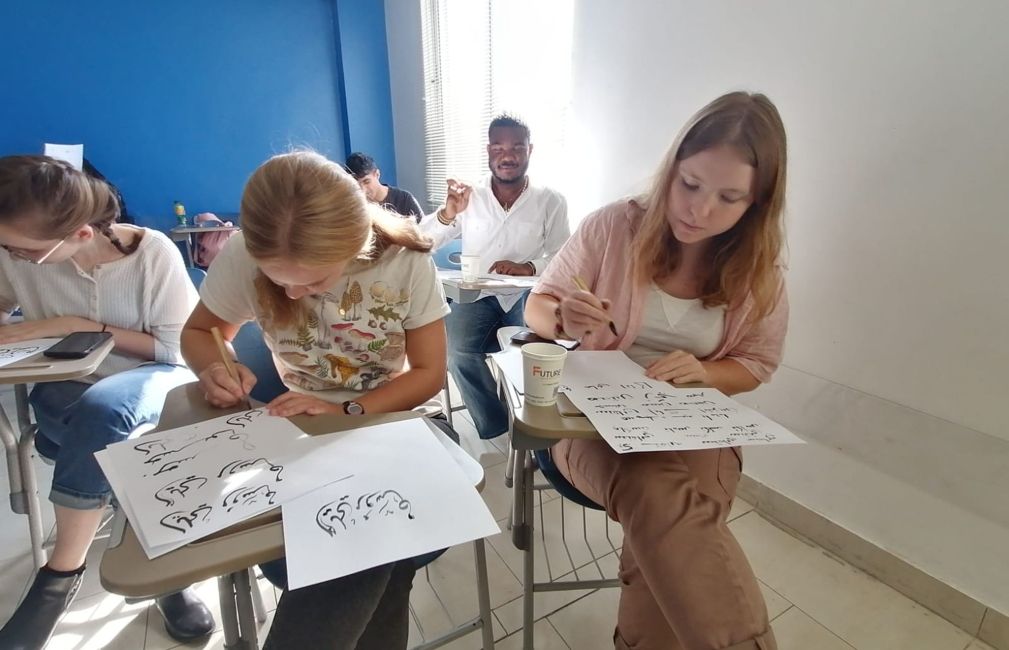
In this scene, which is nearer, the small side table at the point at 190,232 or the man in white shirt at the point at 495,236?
the man in white shirt at the point at 495,236

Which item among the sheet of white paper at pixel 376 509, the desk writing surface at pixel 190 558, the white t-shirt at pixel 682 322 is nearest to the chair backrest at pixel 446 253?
the white t-shirt at pixel 682 322

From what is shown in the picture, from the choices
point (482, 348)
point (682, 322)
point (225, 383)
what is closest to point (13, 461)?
point (225, 383)

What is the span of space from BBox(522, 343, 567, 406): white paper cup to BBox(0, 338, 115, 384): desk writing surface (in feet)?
2.97

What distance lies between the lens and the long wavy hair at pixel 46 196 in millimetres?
1023

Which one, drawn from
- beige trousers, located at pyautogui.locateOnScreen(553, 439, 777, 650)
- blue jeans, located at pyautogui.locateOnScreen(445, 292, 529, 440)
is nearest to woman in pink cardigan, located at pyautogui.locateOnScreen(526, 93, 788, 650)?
beige trousers, located at pyautogui.locateOnScreen(553, 439, 777, 650)

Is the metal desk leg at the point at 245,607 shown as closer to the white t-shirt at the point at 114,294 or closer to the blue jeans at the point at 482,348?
the white t-shirt at the point at 114,294

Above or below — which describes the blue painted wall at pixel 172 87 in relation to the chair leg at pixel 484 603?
above

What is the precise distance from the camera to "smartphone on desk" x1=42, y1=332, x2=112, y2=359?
1000 millimetres

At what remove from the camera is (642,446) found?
0.69m

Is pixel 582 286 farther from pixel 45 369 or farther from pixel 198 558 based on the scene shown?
pixel 45 369

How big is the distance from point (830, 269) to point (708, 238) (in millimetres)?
561

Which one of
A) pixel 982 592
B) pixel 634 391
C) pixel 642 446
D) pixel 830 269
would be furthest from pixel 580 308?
pixel 982 592

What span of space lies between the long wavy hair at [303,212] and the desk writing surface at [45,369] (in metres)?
0.48

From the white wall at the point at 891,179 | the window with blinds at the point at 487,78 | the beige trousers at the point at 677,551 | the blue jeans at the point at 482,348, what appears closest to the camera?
the beige trousers at the point at 677,551
